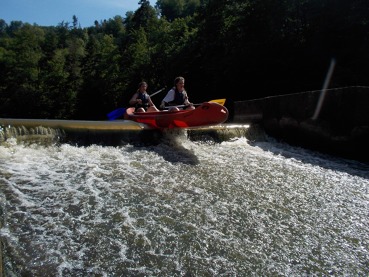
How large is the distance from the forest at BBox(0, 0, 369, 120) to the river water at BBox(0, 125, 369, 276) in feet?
30.7

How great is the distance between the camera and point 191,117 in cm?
687

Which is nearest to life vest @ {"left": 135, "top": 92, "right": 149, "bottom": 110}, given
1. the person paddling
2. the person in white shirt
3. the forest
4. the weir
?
the person paddling

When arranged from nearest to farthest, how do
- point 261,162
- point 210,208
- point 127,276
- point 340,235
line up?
1. point 127,276
2. point 340,235
3. point 210,208
4. point 261,162

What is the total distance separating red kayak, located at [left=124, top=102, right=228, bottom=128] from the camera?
22.4ft

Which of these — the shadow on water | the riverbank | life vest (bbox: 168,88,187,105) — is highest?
life vest (bbox: 168,88,187,105)

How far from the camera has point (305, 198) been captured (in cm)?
436

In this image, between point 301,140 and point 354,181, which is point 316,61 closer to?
point 301,140

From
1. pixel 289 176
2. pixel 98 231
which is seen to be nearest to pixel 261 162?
pixel 289 176

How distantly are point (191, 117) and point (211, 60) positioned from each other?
14038 millimetres

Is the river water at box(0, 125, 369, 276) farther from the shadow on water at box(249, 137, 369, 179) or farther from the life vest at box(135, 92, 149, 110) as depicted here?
the life vest at box(135, 92, 149, 110)

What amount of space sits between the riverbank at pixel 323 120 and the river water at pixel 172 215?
161 centimetres

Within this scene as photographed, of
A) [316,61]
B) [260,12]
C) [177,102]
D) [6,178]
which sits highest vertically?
[260,12]

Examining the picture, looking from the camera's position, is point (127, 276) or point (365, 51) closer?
point (127, 276)

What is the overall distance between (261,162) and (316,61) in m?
10.1
